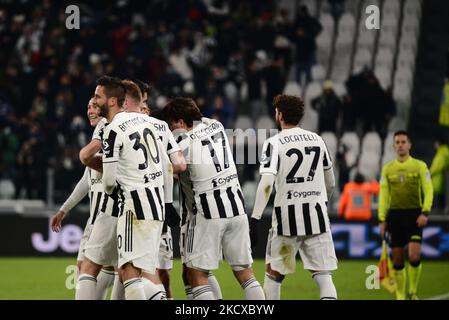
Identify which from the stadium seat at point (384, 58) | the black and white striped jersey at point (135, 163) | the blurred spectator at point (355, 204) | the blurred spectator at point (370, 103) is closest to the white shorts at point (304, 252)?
the black and white striped jersey at point (135, 163)

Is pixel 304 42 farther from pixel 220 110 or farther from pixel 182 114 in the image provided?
pixel 182 114

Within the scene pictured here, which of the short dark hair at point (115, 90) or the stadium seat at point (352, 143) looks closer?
the short dark hair at point (115, 90)

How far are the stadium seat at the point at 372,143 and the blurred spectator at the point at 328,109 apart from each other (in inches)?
22.8

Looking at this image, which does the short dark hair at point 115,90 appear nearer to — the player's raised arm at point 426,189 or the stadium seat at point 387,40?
the player's raised arm at point 426,189

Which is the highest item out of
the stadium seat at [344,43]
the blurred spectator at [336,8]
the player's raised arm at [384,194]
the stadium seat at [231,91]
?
the blurred spectator at [336,8]

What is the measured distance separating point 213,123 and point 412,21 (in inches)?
558

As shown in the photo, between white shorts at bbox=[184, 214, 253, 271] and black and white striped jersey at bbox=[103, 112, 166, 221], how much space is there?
67 centimetres

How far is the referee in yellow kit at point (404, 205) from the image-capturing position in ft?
41.5

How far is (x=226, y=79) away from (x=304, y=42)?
5.46 ft

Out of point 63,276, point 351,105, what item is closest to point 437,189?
point 351,105

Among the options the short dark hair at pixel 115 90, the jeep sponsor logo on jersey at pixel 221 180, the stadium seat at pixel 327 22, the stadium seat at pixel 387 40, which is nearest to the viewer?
the short dark hair at pixel 115 90

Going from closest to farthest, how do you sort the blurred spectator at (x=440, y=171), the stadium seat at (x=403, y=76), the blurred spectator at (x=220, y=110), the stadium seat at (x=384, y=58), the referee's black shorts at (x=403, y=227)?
the referee's black shorts at (x=403, y=227) < the blurred spectator at (x=440, y=171) < the blurred spectator at (x=220, y=110) < the stadium seat at (x=403, y=76) < the stadium seat at (x=384, y=58)

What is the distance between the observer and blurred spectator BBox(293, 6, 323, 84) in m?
22.0

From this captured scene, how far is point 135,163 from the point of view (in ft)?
28.2
